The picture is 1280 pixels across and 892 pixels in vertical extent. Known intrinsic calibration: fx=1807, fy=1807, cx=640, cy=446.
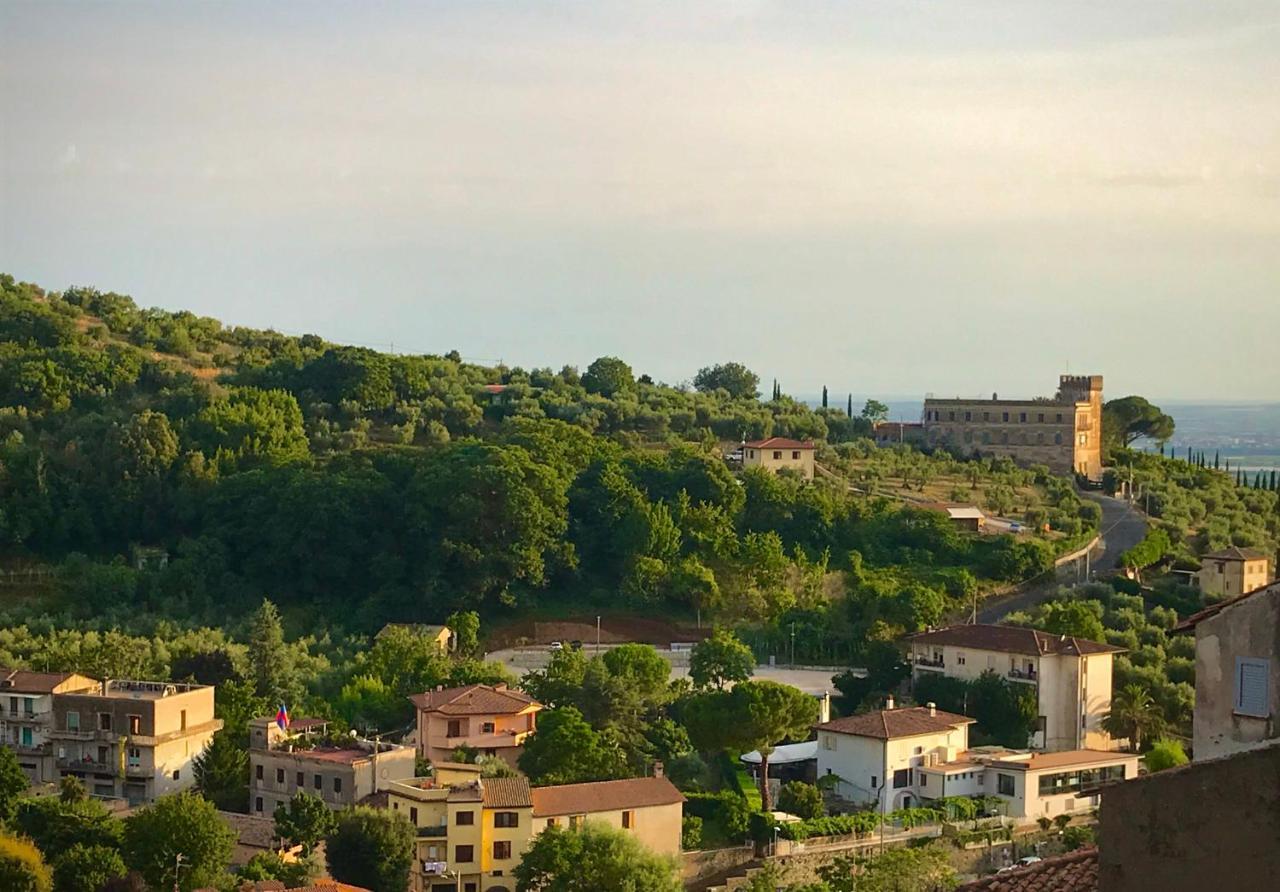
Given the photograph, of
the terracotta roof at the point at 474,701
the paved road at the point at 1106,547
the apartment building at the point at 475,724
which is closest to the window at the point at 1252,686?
the apartment building at the point at 475,724

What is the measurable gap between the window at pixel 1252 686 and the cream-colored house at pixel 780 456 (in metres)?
40.9

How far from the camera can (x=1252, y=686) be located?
7000 millimetres

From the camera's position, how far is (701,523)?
138 ft

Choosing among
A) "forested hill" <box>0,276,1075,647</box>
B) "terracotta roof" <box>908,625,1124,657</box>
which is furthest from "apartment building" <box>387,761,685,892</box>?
"forested hill" <box>0,276,1075,647</box>

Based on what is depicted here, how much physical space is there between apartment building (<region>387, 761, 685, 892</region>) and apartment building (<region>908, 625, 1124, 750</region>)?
957 cm

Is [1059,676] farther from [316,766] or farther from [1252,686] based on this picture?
[1252,686]

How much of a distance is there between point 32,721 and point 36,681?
72cm

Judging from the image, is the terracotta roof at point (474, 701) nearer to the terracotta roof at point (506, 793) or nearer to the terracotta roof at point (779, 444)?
the terracotta roof at point (506, 793)

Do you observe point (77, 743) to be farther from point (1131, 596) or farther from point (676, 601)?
point (1131, 596)

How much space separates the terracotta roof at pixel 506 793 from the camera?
83.2 feet

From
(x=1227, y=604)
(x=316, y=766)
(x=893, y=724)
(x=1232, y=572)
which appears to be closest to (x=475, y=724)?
(x=316, y=766)

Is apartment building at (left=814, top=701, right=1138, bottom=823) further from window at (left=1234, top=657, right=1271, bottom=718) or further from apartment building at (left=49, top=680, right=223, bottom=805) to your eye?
window at (left=1234, top=657, right=1271, bottom=718)

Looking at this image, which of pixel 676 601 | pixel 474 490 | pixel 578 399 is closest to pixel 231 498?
pixel 474 490

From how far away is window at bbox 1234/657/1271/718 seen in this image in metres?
6.94
